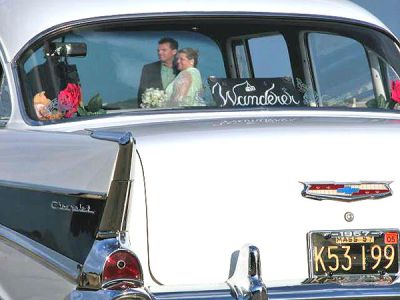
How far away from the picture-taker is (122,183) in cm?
363

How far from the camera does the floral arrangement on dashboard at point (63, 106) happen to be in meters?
4.74

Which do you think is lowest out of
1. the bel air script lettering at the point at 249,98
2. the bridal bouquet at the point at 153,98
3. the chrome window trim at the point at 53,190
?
the chrome window trim at the point at 53,190

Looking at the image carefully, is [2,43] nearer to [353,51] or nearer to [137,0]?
[137,0]

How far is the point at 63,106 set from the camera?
4770mm

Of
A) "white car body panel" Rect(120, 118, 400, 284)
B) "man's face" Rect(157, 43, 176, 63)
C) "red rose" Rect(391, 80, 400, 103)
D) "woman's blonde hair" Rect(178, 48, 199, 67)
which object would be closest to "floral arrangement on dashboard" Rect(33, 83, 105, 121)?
"man's face" Rect(157, 43, 176, 63)

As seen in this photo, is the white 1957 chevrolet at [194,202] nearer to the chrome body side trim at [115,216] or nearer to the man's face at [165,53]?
the chrome body side trim at [115,216]

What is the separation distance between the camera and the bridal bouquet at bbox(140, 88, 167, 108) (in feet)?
16.1

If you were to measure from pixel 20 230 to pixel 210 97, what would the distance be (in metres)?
1.31

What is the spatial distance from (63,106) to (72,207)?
42.9 inches

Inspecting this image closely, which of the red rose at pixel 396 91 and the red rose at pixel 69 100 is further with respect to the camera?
the red rose at pixel 396 91

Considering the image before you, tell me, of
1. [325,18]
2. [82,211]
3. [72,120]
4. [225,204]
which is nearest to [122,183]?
[82,211]

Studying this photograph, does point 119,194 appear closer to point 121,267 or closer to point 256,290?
point 121,267

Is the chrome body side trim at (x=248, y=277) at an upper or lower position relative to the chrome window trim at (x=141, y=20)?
lower

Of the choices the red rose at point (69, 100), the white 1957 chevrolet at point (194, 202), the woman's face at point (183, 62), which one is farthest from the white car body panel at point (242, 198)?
the woman's face at point (183, 62)
